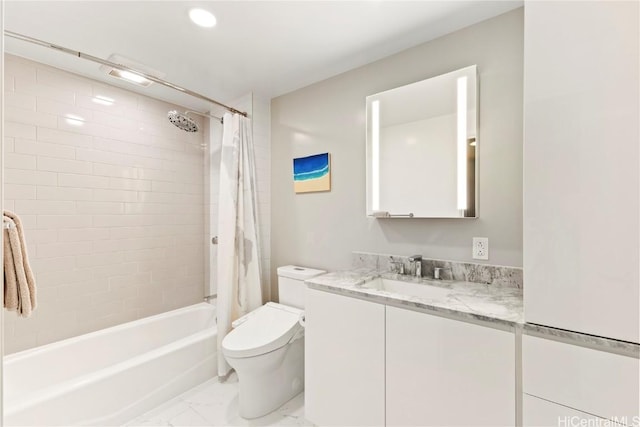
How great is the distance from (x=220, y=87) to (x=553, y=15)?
2.14 metres

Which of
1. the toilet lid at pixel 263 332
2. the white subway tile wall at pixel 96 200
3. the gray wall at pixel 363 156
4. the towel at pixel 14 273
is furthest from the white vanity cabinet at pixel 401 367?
the white subway tile wall at pixel 96 200

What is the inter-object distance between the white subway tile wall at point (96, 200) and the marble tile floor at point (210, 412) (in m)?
0.87

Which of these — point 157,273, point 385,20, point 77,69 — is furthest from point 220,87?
point 157,273

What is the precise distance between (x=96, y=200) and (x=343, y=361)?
2.14 m

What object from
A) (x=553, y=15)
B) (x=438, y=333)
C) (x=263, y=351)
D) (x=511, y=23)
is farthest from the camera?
(x=263, y=351)

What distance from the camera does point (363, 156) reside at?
1.99m

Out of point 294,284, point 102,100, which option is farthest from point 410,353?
point 102,100

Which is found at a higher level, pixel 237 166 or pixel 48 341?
pixel 237 166

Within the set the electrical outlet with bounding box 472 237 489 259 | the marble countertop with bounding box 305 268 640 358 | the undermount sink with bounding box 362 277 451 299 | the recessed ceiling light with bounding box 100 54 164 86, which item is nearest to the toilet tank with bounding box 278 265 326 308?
the marble countertop with bounding box 305 268 640 358

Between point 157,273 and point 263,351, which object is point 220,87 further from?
point 263,351

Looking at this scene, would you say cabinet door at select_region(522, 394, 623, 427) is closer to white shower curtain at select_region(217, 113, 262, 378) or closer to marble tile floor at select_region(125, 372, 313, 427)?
marble tile floor at select_region(125, 372, 313, 427)

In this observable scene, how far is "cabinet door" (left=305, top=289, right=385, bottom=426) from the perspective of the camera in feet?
4.52

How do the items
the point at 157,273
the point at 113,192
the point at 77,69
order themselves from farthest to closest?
1. the point at 157,273
2. the point at 113,192
3. the point at 77,69

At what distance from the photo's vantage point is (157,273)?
254cm
